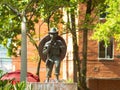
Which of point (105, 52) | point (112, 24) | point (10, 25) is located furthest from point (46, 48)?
point (105, 52)

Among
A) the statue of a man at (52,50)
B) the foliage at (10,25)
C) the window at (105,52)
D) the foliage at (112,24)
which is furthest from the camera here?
the window at (105,52)

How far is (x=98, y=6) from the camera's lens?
32812mm

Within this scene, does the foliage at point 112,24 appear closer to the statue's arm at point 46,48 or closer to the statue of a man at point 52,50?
the statue of a man at point 52,50

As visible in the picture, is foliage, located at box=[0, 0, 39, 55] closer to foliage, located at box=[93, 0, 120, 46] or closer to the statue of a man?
foliage, located at box=[93, 0, 120, 46]

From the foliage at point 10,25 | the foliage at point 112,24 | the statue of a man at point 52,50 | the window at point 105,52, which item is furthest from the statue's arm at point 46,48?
the window at point 105,52

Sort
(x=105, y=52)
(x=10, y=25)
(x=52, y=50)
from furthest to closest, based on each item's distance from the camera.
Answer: (x=105, y=52), (x=10, y=25), (x=52, y=50)

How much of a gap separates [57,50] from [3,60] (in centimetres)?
3782

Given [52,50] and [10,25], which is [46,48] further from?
[10,25]

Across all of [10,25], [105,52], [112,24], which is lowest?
[105,52]

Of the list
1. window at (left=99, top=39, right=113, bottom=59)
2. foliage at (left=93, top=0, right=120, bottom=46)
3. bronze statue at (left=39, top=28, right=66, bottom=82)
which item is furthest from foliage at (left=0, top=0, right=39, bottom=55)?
bronze statue at (left=39, top=28, right=66, bottom=82)

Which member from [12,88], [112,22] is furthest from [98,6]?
[12,88]

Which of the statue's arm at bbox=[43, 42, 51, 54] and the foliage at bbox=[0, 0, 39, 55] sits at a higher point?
the foliage at bbox=[0, 0, 39, 55]

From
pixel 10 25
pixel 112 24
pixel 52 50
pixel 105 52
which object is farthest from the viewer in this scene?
pixel 105 52

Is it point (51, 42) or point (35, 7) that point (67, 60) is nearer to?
point (35, 7)
